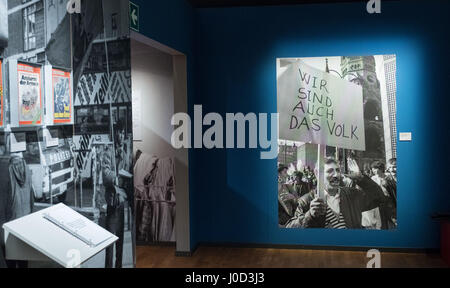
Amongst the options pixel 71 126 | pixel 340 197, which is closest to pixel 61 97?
pixel 71 126

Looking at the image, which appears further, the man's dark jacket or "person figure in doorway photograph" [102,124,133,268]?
the man's dark jacket

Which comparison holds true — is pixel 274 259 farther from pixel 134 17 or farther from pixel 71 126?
pixel 71 126

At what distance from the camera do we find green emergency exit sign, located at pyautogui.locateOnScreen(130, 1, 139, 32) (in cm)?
407

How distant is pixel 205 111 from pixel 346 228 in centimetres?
204

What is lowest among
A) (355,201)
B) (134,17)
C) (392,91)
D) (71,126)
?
(355,201)

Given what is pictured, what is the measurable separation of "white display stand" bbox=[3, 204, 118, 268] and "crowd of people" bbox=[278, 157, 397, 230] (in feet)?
11.8

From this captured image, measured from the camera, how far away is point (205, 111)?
6.16 m

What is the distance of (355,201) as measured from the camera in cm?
592

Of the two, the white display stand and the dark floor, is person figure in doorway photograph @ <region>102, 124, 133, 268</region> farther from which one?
the dark floor

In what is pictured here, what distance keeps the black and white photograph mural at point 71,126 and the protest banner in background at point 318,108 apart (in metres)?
2.78

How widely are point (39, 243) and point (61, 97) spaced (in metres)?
0.89

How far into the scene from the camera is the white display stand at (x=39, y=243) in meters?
2.49

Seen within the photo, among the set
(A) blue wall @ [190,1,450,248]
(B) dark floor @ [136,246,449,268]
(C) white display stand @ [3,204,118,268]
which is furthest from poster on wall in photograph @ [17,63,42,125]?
(A) blue wall @ [190,1,450,248]

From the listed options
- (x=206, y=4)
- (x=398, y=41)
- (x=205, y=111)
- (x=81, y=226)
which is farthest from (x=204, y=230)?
(x=81, y=226)
